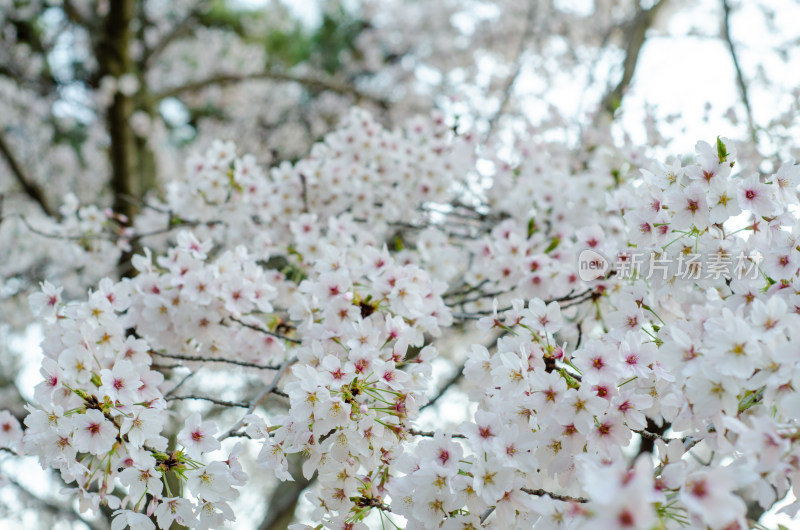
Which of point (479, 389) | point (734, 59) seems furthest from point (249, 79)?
point (479, 389)

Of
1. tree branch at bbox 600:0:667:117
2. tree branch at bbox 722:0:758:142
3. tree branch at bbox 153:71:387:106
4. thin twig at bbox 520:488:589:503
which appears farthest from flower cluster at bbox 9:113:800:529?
tree branch at bbox 153:71:387:106

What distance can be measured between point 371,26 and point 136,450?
854 cm

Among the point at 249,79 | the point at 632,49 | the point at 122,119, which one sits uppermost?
the point at 632,49

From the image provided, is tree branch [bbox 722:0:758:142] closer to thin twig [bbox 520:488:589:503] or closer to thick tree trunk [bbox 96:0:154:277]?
thin twig [bbox 520:488:589:503]

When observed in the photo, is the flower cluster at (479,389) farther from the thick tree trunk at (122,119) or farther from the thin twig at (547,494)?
the thick tree trunk at (122,119)

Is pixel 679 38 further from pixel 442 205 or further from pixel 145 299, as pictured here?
pixel 145 299

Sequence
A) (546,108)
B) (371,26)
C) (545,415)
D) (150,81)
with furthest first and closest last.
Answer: (371,26) < (150,81) < (546,108) < (545,415)

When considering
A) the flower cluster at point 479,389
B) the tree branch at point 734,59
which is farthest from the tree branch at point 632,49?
the flower cluster at point 479,389

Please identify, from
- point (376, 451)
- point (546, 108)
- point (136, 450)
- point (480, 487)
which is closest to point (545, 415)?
point (480, 487)

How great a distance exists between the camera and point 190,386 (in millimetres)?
5152

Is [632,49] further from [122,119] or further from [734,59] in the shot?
[122,119]

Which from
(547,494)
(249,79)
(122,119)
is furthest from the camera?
(249,79)

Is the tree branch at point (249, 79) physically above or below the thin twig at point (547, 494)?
below

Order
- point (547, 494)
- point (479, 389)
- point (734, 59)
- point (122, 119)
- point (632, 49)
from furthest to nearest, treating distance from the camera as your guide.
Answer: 1. point (122, 119)
2. point (632, 49)
3. point (734, 59)
4. point (479, 389)
5. point (547, 494)
